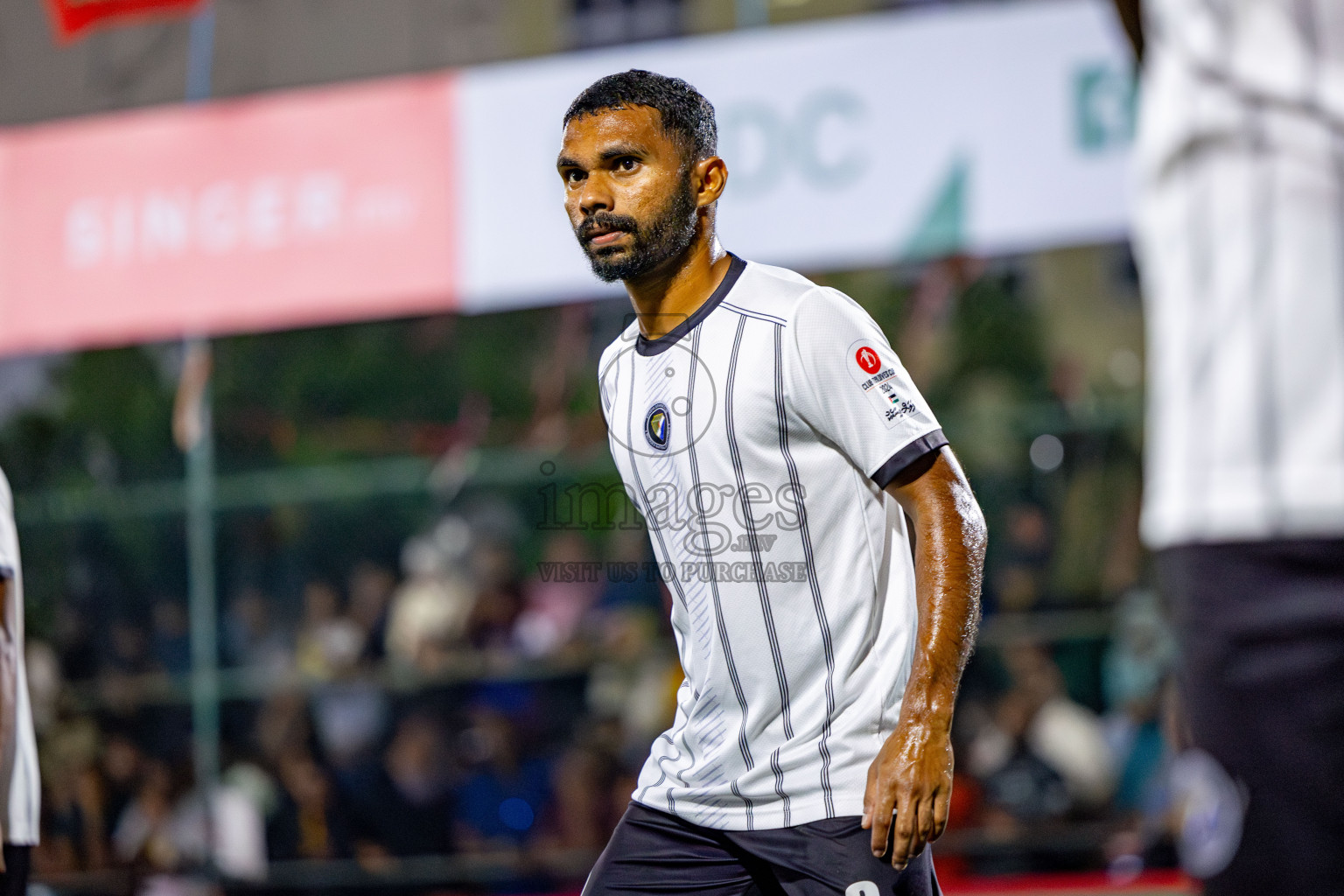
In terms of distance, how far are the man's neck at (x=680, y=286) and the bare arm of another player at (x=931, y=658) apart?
23.5 inches

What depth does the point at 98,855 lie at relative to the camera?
873 centimetres

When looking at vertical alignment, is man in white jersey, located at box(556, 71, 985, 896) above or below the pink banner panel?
below

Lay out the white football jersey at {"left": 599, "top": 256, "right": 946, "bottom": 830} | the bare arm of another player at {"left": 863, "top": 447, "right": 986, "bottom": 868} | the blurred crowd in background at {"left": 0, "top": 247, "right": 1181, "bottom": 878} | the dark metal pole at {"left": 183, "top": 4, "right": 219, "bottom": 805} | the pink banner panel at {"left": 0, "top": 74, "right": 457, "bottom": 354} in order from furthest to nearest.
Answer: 1. the dark metal pole at {"left": 183, "top": 4, "right": 219, "bottom": 805}
2. the pink banner panel at {"left": 0, "top": 74, "right": 457, "bottom": 354}
3. the blurred crowd in background at {"left": 0, "top": 247, "right": 1181, "bottom": 878}
4. the white football jersey at {"left": 599, "top": 256, "right": 946, "bottom": 830}
5. the bare arm of another player at {"left": 863, "top": 447, "right": 986, "bottom": 868}

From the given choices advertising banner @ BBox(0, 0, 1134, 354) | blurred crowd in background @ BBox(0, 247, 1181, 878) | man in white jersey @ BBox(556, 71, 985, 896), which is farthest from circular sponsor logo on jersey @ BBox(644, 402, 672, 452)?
blurred crowd in background @ BBox(0, 247, 1181, 878)

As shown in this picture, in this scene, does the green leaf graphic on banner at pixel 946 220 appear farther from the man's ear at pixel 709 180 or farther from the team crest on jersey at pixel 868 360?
the team crest on jersey at pixel 868 360

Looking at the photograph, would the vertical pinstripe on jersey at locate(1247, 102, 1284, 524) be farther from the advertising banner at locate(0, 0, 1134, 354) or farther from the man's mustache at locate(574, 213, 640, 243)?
the advertising banner at locate(0, 0, 1134, 354)

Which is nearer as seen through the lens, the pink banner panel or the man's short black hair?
the man's short black hair

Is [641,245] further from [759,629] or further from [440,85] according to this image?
[440,85]

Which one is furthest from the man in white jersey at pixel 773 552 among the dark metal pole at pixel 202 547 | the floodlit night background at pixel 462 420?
the dark metal pole at pixel 202 547

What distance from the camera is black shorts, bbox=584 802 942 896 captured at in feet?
8.72

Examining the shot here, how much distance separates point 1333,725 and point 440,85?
297 inches

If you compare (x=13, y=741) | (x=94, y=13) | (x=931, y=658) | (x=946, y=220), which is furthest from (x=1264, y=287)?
(x=94, y=13)

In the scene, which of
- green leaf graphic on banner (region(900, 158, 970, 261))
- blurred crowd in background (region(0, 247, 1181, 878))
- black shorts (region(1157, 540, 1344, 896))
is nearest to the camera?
black shorts (region(1157, 540, 1344, 896))

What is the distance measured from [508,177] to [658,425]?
5.18m
